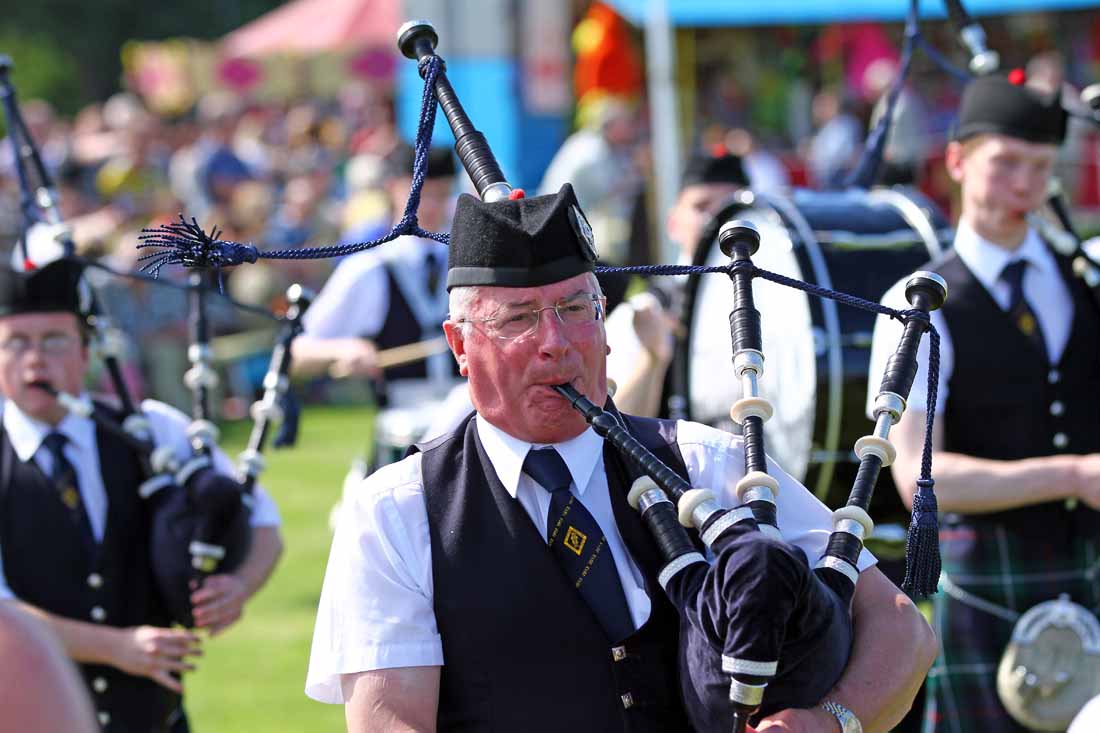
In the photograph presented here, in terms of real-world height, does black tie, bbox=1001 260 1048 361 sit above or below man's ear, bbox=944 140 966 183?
below

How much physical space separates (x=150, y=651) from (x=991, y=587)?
2.11 m

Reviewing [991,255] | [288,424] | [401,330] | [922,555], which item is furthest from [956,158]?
[401,330]

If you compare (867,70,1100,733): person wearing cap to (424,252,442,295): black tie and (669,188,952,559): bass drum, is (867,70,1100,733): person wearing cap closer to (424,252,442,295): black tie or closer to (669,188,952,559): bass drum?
(669,188,952,559): bass drum

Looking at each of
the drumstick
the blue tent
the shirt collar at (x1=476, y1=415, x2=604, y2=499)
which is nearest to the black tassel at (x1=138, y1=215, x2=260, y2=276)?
the shirt collar at (x1=476, y1=415, x2=604, y2=499)

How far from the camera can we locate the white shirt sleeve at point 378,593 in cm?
246

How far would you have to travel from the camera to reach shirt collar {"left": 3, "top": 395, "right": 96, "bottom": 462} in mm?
4105

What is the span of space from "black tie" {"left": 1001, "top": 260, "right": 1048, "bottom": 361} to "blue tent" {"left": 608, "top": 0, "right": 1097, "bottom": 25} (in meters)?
8.93

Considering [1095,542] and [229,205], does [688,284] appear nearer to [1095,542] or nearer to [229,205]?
[1095,542]

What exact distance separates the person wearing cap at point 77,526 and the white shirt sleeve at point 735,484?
1819 millimetres

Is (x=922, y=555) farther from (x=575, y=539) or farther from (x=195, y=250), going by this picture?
(x=195, y=250)

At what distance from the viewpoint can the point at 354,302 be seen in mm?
6285

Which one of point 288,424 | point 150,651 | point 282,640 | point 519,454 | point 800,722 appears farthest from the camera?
point 282,640

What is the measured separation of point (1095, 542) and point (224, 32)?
2818cm

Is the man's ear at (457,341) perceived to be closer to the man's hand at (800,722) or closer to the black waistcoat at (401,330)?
the man's hand at (800,722)
